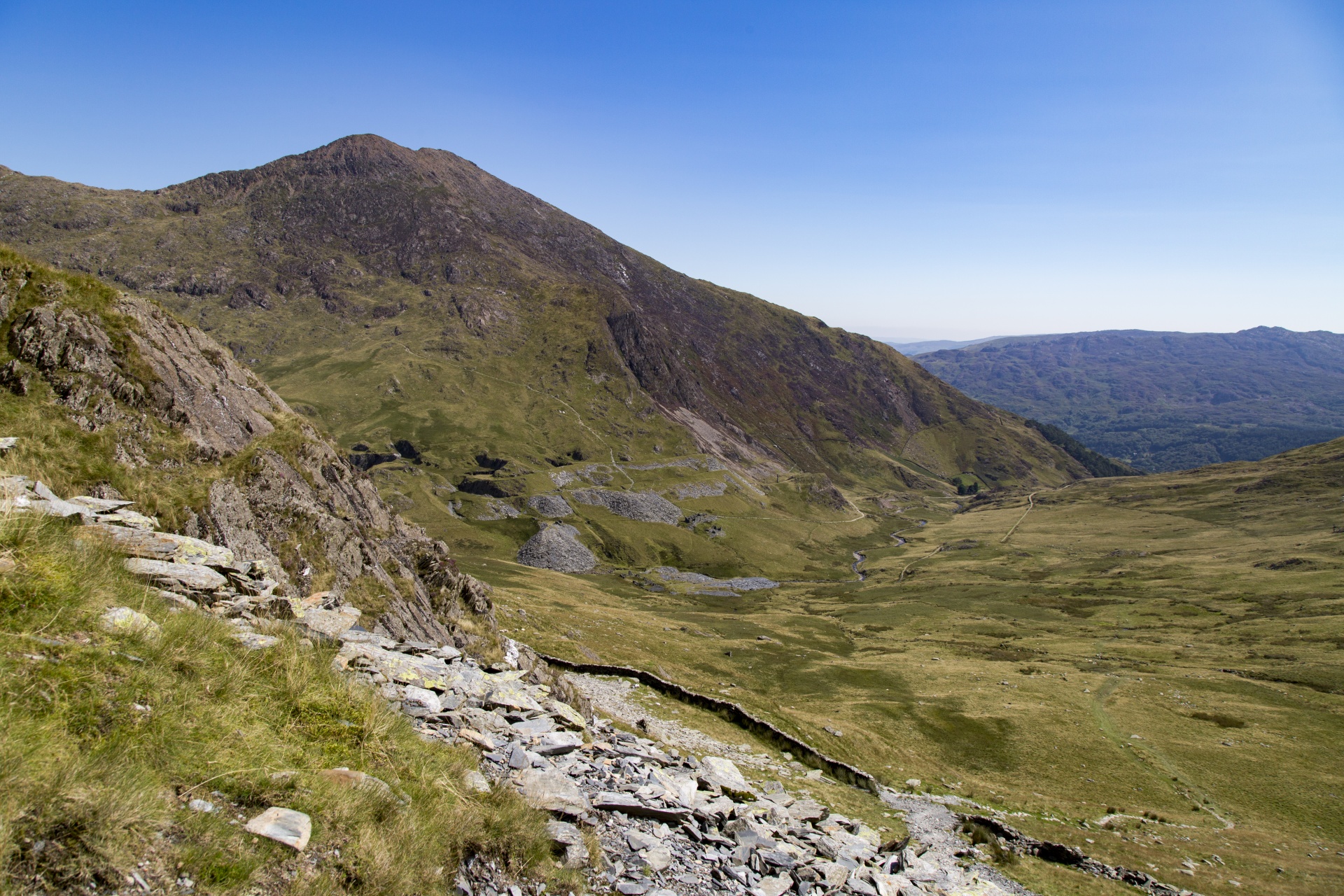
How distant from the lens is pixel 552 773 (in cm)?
1350

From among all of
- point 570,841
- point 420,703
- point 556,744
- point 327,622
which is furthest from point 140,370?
point 570,841

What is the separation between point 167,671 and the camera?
29.4 ft

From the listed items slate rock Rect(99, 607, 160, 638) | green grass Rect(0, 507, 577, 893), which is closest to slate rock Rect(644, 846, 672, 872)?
green grass Rect(0, 507, 577, 893)

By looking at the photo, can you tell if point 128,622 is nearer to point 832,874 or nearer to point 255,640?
point 255,640

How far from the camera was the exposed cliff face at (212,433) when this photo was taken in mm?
26594

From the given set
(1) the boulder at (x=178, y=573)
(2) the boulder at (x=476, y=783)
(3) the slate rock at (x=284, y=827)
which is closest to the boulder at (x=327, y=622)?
(1) the boulder at (x=178, y=573)

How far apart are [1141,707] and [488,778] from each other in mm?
86602

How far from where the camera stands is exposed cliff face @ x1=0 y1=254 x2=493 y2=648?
2659cm

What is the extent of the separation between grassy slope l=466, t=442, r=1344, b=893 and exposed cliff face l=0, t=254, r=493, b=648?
22.5m

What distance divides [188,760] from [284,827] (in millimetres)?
1575

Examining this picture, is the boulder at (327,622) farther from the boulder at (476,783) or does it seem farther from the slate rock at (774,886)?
the slate rock at (774,886)

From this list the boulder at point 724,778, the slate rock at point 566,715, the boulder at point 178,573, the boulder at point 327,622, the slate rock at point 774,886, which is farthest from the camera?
the boulder at point 724,778

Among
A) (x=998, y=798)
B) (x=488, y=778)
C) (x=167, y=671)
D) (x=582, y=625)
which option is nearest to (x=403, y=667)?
(x=488, y=778)

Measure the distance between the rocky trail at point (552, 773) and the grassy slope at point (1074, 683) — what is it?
32392mm
